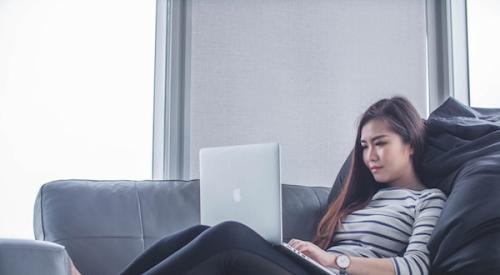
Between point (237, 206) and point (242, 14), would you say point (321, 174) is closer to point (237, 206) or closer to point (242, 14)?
point (242, 14)

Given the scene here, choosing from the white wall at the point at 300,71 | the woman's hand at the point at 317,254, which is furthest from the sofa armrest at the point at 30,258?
the white wall at the point at 300,71

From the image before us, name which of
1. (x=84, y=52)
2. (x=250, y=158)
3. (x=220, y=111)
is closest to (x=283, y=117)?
(x=220, y=111)

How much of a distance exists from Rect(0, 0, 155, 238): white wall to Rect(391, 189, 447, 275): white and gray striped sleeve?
1440 mm

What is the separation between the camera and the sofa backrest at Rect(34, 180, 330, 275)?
232 cm

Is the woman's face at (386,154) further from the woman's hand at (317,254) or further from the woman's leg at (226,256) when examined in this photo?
the woman's leg at (226,256)

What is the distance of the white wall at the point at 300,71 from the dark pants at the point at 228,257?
141 centimetres

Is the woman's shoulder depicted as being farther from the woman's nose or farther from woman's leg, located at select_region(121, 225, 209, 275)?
woman's leg, located at select_region(121, 225, 209, 275)

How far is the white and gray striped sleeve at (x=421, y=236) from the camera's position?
1958 millimetres

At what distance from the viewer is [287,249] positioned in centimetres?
181

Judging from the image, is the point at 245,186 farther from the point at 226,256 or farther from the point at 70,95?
the point at 70,95

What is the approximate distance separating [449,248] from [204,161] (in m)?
0.74

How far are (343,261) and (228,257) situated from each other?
1.33 feet

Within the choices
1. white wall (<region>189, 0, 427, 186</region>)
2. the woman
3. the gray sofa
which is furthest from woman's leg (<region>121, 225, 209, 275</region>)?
white wall (<region>189, 0, 427, 186</region>)

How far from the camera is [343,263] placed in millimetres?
1965
